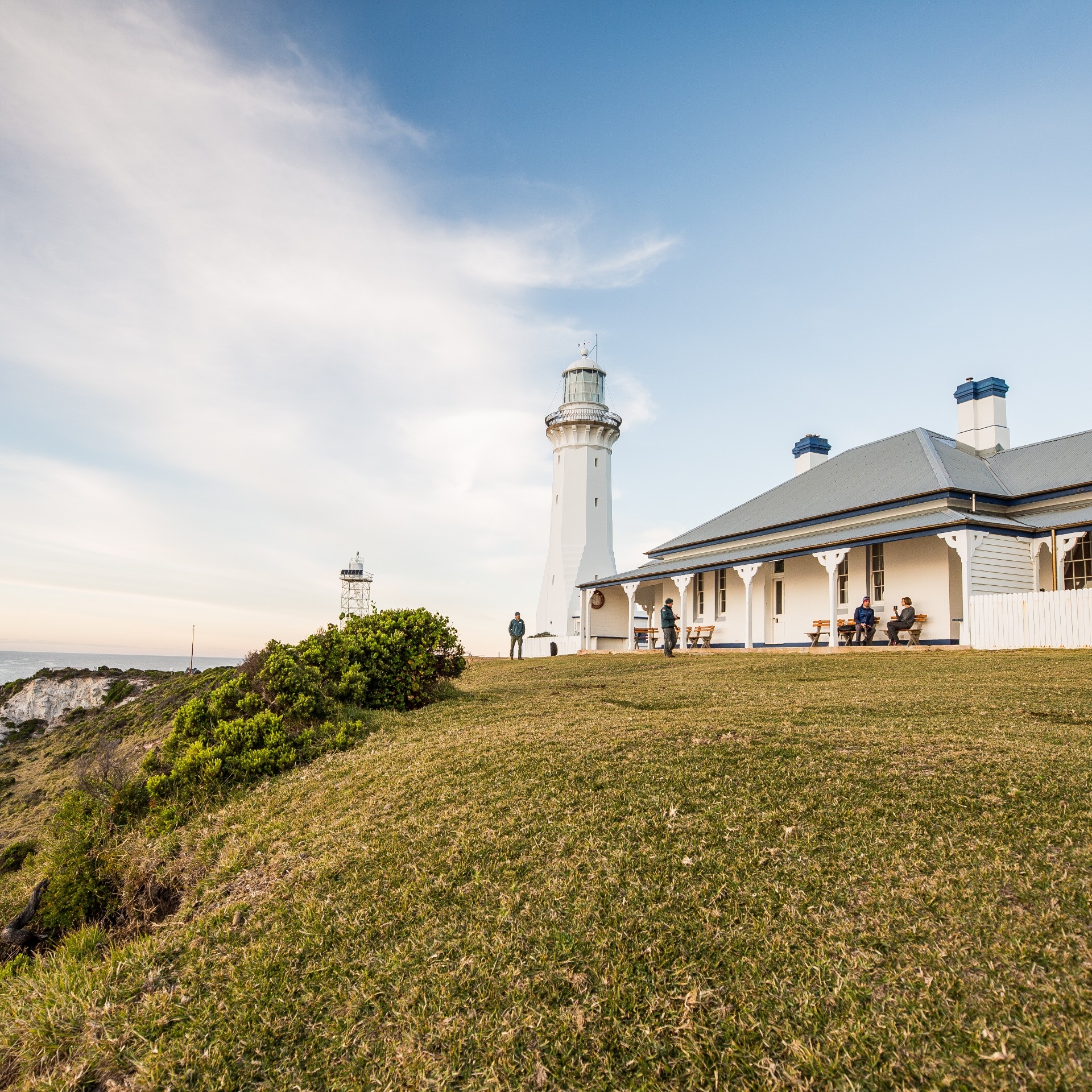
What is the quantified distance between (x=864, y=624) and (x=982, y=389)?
10.3 m

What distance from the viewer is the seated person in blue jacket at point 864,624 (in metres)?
20.3

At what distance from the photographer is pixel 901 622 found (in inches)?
770

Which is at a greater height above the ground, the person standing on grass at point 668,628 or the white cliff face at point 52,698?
the person standing on grass at point 668,628

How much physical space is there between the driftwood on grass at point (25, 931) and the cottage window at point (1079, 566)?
2124 cm

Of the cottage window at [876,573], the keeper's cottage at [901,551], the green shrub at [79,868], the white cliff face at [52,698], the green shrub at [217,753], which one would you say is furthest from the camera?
the white cliff face at [52,698]

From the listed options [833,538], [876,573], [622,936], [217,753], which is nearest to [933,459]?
[833,538]

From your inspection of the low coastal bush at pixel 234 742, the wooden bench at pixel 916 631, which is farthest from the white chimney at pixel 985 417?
the low coastal bush at pixel 234 742

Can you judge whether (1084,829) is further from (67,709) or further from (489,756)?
(67,709)

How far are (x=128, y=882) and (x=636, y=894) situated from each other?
4271mm

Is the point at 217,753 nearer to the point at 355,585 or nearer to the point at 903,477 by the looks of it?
the point at 903,477

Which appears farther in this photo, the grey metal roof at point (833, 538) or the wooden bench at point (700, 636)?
the wooden bench at point (700, 636)

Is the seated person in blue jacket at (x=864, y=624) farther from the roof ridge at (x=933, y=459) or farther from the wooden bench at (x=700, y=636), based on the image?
the wooden bench at (x=700, y=636)

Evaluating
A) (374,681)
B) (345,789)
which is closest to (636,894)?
(345,789)

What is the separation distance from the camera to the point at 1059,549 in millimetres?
18672
